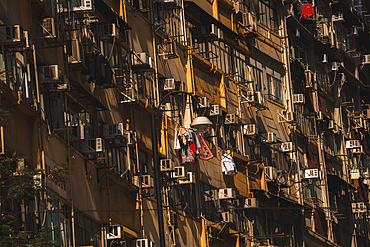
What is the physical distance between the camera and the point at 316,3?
52.8 metres

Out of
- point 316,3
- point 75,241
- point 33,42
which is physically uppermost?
point 316,3

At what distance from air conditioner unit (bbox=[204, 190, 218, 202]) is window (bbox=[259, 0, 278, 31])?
471 inches

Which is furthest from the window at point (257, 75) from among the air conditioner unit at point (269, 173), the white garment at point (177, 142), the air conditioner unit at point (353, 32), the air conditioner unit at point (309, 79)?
the air conditioner unit at point (353, 32)

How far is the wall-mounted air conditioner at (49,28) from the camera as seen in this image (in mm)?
21734

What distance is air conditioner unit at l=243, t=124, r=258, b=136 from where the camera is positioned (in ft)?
126

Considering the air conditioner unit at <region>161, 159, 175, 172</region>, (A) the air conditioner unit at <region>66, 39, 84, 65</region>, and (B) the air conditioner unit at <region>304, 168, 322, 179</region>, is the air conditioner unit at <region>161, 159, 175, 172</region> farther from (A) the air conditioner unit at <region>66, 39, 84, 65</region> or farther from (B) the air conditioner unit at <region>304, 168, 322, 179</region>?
(B) the air conditioner unit at <region>304, 168, 322, 179</region>

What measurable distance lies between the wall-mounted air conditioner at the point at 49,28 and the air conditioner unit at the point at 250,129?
17895 mm

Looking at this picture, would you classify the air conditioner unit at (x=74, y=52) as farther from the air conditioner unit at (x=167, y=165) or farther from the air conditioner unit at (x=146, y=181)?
the air conditioner unit at (x=167, y=165)

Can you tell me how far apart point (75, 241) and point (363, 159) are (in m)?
38.3

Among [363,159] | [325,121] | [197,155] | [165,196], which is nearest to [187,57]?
[197,155]

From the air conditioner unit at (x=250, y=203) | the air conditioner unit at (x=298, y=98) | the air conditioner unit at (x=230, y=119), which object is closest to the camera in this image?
the air conditioner unit at (x=230, y=119)

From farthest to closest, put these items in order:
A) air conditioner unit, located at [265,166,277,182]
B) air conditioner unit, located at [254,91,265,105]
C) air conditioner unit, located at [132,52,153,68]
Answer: air conditioner unit, located at [265,166,277,182]
air conditioner unit, located at [254,91,265,105]
air conditioner unit, located at [132,52,153,68]

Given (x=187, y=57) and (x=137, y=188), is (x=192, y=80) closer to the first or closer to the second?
(x=187, y=57)

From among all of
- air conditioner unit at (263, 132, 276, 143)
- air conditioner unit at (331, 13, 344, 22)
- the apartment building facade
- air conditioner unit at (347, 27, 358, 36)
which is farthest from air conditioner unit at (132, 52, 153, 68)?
air conditioner unit at (347, 27, 358, 36)
